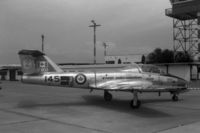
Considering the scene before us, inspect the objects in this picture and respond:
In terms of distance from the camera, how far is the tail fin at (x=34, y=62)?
49.0 feet

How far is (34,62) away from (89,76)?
2933mm

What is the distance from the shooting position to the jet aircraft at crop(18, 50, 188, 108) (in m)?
15.0

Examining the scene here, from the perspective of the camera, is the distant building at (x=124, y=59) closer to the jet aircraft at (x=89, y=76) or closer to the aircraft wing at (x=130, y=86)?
the jet aircraft at (x=89, y=76)

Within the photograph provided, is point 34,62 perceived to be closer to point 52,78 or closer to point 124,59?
point 52,78

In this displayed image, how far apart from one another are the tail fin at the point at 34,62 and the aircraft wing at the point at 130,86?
266 cm

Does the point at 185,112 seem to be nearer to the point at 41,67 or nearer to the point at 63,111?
the point at 63,111

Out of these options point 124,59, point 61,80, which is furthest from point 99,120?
point 124,59

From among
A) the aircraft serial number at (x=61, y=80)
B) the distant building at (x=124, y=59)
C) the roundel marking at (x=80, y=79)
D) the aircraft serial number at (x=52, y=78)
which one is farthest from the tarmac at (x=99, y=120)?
the distant building at (x=124, y=59)

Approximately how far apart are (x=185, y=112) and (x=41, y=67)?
296 inches

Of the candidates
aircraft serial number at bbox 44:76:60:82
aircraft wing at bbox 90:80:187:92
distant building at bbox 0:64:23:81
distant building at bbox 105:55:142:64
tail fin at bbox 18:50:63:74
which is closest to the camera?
aircraft wing at bbox 90:80:187:92

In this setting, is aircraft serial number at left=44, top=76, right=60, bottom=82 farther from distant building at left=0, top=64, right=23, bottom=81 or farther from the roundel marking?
distant building at left=0, top=64, right=23, bottom=81

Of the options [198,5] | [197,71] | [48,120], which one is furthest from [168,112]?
[198,5]

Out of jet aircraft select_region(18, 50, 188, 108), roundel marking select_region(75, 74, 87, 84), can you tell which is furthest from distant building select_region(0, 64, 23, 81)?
roundel marking select_region(75, 74, 87, 84)

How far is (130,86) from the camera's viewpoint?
1388 cm
